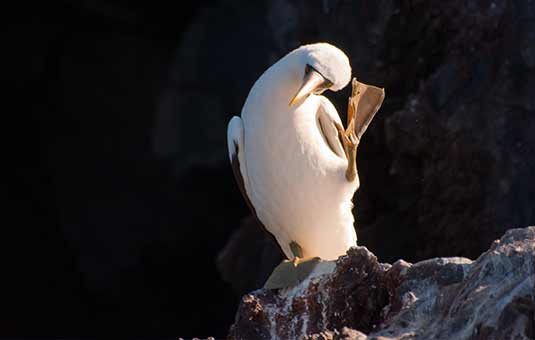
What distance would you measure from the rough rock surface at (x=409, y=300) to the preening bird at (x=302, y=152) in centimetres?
30

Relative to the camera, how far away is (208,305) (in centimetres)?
1357

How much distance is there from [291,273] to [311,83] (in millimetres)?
840

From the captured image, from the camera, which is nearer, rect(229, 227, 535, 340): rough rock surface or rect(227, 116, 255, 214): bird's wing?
rect(229, 227, 535, 340): rough rock surface

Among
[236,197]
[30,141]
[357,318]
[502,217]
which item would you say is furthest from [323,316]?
[30,141]

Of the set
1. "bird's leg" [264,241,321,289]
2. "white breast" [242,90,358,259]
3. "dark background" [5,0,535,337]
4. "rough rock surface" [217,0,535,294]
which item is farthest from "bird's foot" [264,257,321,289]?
"dark background" [5,0,535,337]

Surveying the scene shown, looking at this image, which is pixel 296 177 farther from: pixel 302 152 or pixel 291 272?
pixel 291 272

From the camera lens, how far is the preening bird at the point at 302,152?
244 inches

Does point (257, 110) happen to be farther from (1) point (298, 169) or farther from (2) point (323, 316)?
(2) point (323, 316)

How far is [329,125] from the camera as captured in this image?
6711 mm

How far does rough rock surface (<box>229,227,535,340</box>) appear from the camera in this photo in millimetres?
4539

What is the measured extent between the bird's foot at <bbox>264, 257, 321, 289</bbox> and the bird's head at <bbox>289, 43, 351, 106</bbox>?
71 centimetres

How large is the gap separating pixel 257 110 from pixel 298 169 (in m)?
0.33

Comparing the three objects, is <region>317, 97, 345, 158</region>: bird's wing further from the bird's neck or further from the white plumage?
the bird's neck

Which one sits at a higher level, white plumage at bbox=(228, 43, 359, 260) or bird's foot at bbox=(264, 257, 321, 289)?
white plumage at bbox=(228, 43, 359, 260)
